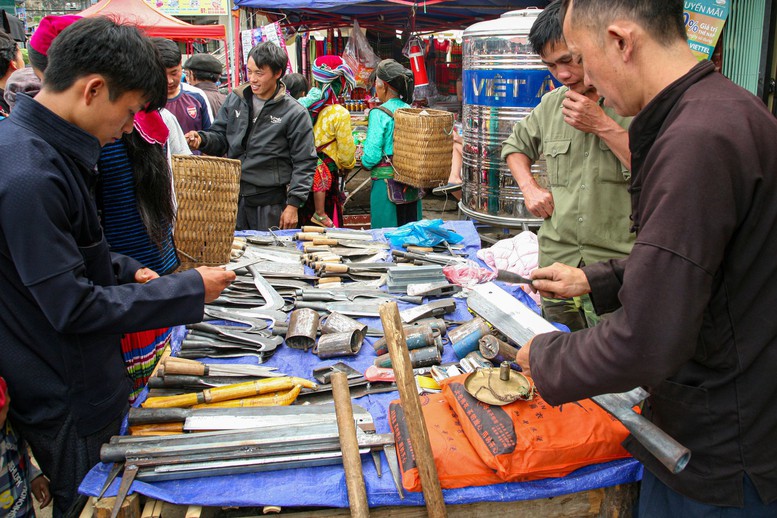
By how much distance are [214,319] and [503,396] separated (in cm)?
178

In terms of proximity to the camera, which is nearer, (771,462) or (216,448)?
(771,462)

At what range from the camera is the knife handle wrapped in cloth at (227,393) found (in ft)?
7.72

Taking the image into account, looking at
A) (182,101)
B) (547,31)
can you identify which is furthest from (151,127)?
(182,101)

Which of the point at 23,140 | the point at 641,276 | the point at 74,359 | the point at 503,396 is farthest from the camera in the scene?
the point at 503,396

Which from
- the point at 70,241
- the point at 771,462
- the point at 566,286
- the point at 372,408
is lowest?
the point at 372,408

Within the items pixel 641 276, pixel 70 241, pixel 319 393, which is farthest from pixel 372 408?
pixel 641 276

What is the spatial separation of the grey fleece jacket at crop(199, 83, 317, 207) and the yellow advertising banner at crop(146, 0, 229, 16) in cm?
590

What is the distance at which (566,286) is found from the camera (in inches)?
78.2

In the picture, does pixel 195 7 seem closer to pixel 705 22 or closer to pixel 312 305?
pixel 705 22

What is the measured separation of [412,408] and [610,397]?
0.60 metres

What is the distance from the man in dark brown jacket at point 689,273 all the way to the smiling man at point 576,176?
127 centimetres

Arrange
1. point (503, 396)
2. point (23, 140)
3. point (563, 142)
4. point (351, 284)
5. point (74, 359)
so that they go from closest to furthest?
point (23, 140) → point (74, 359) → point (503, 396) → point (563, 142) → point (351, 284)

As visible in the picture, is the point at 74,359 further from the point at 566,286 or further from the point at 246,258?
the point at 246,258

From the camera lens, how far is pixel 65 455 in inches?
79.6
